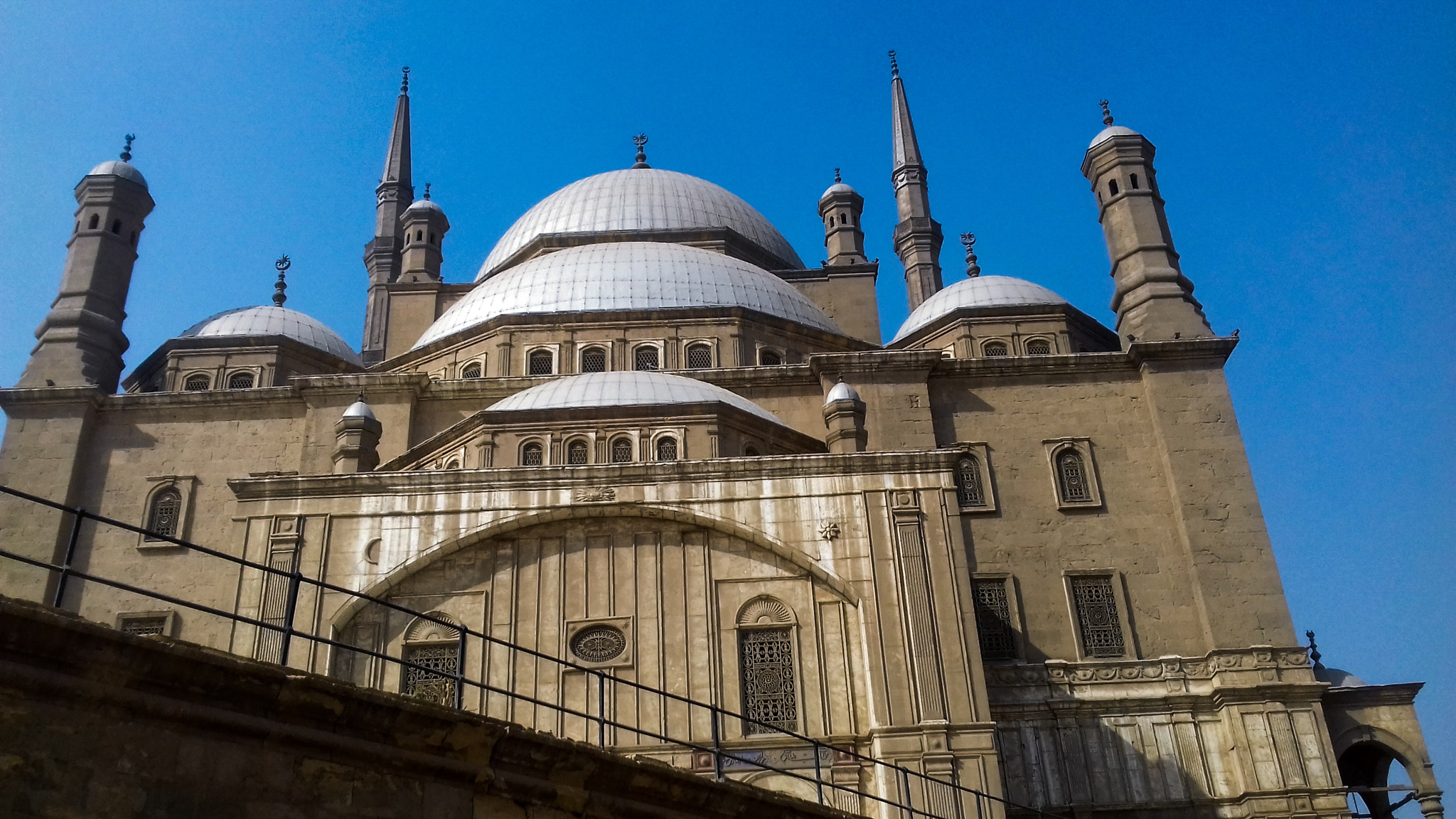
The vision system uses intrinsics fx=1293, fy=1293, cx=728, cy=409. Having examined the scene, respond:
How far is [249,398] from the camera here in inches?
914

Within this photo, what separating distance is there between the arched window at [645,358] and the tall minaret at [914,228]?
863cm

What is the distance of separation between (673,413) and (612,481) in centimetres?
331

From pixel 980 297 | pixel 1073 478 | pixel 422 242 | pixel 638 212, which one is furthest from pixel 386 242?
pixel 1073 478

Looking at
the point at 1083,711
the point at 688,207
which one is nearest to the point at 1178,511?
the point at 1083,711

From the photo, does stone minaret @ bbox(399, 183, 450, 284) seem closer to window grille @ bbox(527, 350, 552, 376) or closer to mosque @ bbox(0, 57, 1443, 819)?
mosque @ bbox(0, 57, 1443, 819)

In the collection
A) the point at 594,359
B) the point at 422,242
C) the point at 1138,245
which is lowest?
the point at 594,359

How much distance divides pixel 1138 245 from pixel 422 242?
16.6 m

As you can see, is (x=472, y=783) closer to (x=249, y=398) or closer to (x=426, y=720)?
(x=426, y=720)

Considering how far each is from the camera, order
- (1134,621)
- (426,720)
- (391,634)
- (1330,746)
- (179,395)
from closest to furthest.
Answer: (426,720) → (391,634) → (1330,746) → (1134,621) → (179,395)

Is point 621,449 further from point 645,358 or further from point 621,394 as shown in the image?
point 645,358

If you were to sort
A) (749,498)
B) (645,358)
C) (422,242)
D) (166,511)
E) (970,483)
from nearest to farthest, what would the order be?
1. (749,498)
2. (970,483)
3. (166,511)
4. (645,358)
5. (422,242)

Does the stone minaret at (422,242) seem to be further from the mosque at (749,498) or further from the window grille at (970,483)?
the window grille at (970,483)

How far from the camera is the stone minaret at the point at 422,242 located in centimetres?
3066

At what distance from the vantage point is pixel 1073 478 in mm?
21766
